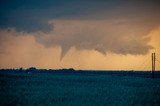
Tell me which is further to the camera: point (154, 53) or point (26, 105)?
point (154, 53)

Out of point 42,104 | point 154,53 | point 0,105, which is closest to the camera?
point 0,105

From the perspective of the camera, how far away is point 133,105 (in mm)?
25844

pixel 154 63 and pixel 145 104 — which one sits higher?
pixel 154 63

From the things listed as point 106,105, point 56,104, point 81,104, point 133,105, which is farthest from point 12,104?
point 133,105

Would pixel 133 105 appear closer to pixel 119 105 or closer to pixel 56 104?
pixel 119 105

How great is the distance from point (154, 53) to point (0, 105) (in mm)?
62020

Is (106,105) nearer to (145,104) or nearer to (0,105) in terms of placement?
(145,104)

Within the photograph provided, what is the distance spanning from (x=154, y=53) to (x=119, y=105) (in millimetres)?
57414

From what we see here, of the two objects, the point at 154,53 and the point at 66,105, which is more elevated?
the point at 154,53

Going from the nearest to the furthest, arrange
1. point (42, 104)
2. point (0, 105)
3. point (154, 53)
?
point (0, 105) < point (42, 104) < point (154, 53)

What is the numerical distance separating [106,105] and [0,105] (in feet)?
27.0

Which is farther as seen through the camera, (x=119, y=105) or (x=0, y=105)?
(x=119, y=105)

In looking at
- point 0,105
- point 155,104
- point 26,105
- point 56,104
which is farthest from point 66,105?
point 155,104

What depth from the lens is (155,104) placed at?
2655 cm
